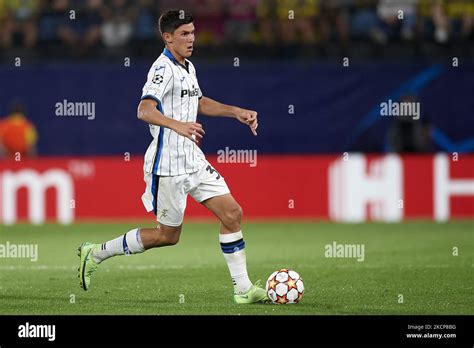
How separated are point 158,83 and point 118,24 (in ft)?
40.7

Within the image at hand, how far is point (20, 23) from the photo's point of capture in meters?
21.8

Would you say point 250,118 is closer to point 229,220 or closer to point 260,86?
point 229,220

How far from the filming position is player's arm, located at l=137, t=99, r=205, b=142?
30.3 feet

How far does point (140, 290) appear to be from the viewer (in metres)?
10.9

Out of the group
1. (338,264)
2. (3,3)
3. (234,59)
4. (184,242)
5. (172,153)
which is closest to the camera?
(172,153)

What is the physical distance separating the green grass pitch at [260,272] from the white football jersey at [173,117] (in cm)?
123

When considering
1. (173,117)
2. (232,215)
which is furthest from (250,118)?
(232,215)

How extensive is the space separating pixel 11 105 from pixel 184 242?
22.0ft

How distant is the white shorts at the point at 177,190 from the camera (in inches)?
393

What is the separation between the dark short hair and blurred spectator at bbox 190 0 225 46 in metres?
11.6

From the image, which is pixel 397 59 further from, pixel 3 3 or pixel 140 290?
pixel 140 290

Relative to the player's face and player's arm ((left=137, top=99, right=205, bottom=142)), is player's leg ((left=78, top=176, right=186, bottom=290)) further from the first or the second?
the player's face

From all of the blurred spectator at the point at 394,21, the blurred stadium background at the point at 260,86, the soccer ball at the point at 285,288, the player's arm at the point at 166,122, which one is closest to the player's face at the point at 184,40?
the player's arm at the point at 166,122

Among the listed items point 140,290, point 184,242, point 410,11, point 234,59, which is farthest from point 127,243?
point 410,11
